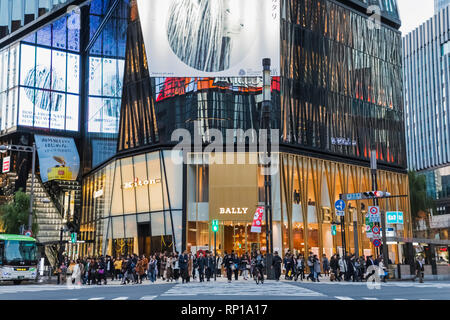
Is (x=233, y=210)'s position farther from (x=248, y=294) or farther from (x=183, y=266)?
(x=248, y=294)

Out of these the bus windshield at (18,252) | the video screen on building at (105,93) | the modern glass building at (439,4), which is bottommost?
the bus windshield at (18,252)

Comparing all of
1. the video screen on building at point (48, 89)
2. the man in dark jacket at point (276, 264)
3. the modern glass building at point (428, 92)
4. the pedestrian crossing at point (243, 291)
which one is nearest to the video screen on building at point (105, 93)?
the video screen on building at point (48, 89)

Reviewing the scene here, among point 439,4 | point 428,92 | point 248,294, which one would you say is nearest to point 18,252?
point 248,294

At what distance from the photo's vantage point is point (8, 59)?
69.7 meters

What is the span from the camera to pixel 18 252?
A: 3619 centimetres

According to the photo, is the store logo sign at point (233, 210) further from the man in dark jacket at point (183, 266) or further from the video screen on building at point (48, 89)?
the video screen on building at point (48, 89)

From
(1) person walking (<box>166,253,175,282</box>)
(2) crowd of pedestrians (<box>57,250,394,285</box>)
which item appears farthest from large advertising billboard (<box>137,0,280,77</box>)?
(1) person walking (<box>166,253,175,282</box>)

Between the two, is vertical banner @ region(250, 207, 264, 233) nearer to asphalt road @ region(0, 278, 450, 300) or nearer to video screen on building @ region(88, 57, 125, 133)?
asphalt road @ region(0, 278, 450, 300)

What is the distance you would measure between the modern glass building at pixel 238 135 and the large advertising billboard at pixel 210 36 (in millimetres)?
431

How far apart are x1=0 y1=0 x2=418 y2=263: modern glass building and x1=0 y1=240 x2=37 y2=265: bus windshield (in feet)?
40.4

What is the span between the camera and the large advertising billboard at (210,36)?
48.0 meters

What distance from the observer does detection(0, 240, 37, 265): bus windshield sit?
3566 cm

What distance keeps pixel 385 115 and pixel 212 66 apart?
73.6 feet
